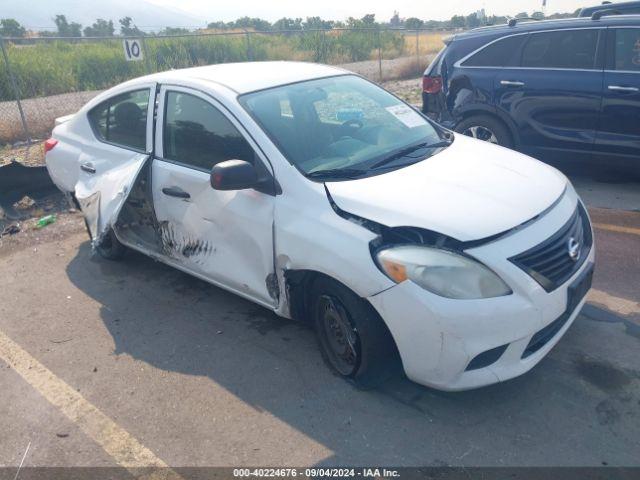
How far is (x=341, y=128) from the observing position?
3.72 m

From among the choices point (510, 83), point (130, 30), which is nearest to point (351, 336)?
point (510, 83)

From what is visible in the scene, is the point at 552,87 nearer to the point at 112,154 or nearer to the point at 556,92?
the point at 556,92

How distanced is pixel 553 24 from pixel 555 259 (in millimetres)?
4271

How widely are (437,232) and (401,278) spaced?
0.96 ft

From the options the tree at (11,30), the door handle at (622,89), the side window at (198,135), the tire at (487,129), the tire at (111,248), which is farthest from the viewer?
the tree at (11,30)

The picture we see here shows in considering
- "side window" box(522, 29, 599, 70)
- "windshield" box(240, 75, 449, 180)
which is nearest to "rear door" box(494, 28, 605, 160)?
"side window" box(522, 29, 599, 70)

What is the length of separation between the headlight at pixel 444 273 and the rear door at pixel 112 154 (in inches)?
91.1

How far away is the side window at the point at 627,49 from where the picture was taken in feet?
18.3

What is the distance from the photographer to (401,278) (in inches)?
107

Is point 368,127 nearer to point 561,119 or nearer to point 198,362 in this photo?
point 198,362

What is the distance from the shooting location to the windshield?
3.39m

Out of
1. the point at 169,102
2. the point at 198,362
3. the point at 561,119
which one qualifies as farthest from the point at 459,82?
the point at 198,362

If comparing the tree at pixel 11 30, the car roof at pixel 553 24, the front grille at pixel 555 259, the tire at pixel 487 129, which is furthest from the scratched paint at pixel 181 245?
the tree at pixel 11 30

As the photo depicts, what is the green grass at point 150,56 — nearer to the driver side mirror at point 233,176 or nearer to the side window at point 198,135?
the side window at point 198,135
